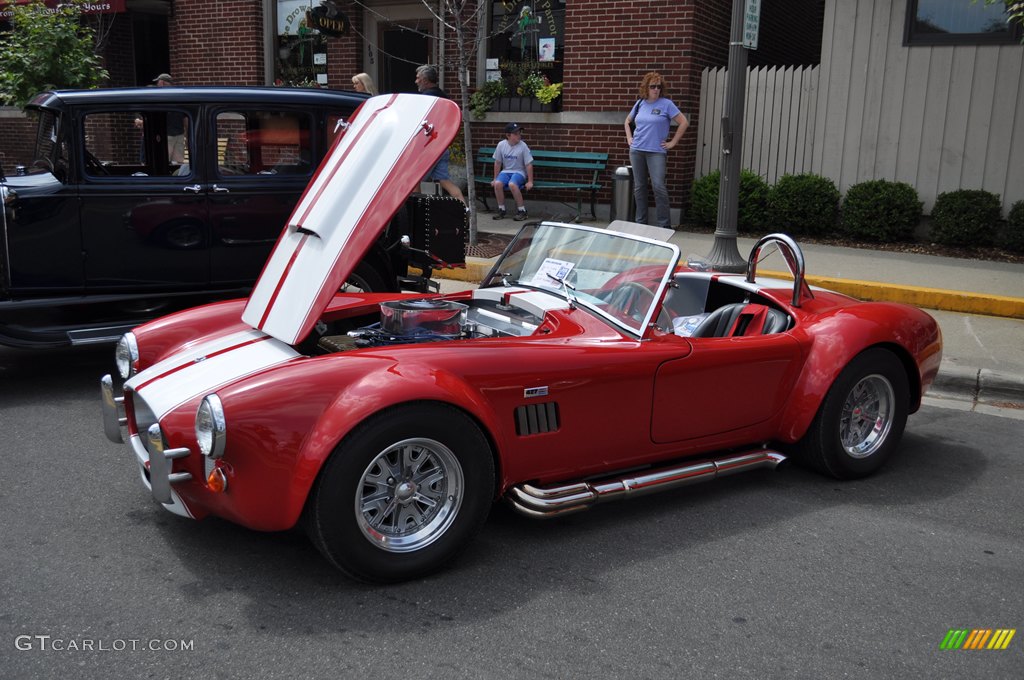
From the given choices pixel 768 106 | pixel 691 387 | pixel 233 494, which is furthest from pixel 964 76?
pixel 233 494

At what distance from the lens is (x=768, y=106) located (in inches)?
496

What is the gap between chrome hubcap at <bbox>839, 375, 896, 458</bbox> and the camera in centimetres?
478

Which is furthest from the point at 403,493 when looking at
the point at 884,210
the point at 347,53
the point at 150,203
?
the point at 347,53

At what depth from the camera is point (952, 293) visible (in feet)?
28.3

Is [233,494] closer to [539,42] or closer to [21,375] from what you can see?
[21,375]

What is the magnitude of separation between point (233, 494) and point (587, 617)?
4.38ft

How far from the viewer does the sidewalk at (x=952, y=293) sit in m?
6.56

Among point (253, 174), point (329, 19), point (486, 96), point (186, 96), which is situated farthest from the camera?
point (329, 19)

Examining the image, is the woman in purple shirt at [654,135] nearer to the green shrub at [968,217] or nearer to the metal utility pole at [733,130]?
the metal utility pole at [733,130]

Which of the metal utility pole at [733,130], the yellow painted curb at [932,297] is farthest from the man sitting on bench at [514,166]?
the yellow painted curb at [932,297]

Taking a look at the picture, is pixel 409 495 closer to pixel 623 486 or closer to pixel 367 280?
pixel 623 486

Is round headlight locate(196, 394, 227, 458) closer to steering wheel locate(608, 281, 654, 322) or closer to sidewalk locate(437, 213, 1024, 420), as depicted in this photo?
steering wheel locate(608, 281, 654, 322)

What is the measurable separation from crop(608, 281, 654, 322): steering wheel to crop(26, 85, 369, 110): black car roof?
144 inches

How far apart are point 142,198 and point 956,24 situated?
32.9ft
